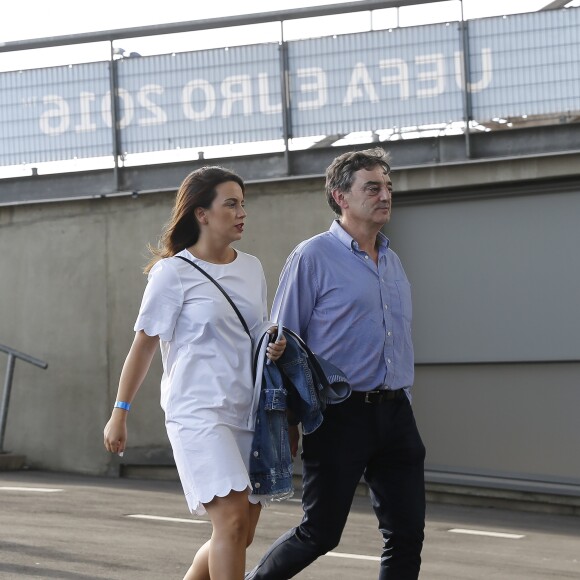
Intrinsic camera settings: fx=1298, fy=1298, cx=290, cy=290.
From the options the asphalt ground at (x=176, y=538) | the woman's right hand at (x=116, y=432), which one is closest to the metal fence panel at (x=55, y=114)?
the asphalt ground at (x=176, y=538)

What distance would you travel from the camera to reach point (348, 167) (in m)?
5.30

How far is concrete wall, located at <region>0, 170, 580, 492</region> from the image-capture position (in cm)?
1239

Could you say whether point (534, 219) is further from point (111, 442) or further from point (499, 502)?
point (111, 442)

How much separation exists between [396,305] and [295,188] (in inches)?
319

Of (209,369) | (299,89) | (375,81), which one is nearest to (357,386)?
(209,369)

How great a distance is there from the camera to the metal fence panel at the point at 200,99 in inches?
528

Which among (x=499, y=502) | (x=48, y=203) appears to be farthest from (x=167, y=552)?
(x=48, y=203)

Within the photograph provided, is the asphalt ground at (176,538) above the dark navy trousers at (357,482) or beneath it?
beneath

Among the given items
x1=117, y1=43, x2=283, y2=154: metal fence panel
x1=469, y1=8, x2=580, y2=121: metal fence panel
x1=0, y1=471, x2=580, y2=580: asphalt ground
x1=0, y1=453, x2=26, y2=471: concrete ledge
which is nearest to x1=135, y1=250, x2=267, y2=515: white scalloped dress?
x1=0, y1=471, x2=580, y2=580: asphalt ground

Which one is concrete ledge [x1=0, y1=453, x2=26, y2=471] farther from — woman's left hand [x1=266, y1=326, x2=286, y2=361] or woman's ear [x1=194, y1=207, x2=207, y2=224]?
woman's left hand [x1=266, y1=326, x2=286, y2=361]

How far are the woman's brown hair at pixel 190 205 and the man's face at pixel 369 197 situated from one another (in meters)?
0.47

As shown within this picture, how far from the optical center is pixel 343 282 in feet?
16.9

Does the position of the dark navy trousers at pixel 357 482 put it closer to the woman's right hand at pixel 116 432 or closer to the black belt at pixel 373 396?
the black belt at pixel 373 396

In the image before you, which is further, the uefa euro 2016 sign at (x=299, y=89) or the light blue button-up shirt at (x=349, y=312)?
the uefa euro 2016 sign at (x=299, y=89)
